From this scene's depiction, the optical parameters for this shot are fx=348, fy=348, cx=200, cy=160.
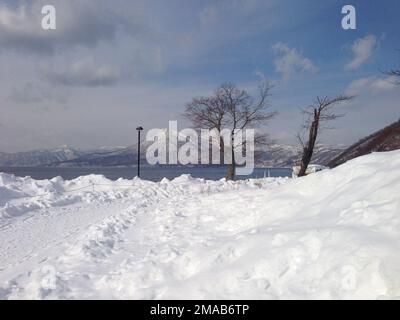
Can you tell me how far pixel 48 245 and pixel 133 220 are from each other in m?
3.40

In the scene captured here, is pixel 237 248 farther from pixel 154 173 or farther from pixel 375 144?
pixel 154 173

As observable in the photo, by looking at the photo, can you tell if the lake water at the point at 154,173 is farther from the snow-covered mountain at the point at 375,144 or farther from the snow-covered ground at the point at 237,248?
the snow-covered ground at the point at 237,248

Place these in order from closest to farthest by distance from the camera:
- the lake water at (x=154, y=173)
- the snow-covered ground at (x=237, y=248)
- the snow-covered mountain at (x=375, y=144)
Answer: the snow-covered ground at (x=237, y=248) → the snow-covered mountain at (x=375, y=144) → the lake water at (x=154, y=173)

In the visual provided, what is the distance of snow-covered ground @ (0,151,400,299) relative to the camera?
529 cm

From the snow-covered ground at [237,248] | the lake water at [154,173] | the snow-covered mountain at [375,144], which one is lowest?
the snow-covered ground at [237,248]

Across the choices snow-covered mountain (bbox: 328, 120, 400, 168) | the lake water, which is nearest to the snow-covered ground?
the lake water

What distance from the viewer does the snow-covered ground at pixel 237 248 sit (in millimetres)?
5293

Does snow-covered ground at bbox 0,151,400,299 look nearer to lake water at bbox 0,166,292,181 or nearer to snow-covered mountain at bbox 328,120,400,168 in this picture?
lake water at bbox 0,166,292,181

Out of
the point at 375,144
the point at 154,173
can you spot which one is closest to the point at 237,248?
the point at 375,144

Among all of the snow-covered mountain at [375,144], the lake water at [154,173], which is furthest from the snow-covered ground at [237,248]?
the snow-covered mountain at [375,144]
